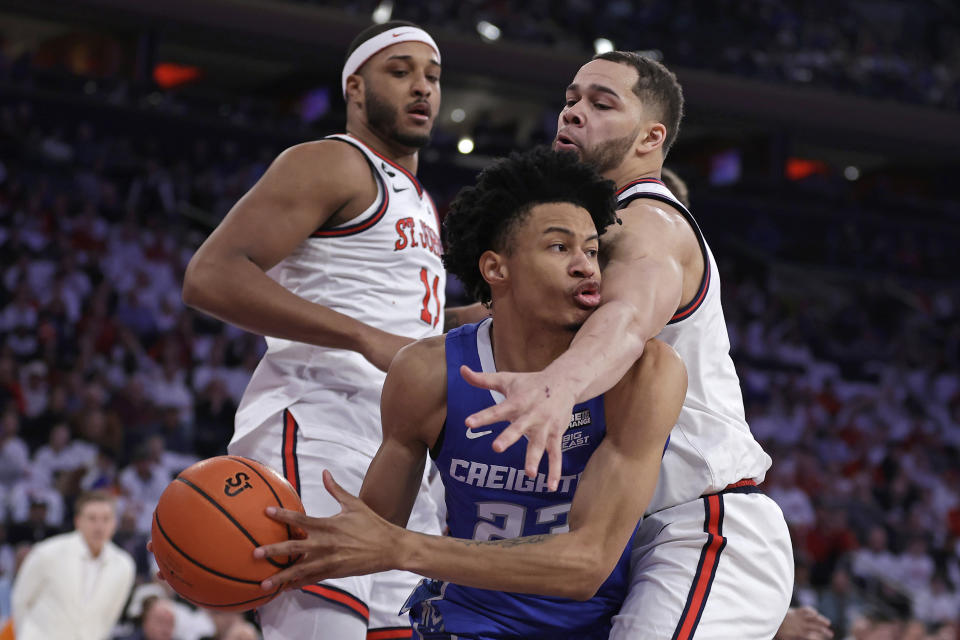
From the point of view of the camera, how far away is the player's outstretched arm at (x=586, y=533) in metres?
2.29

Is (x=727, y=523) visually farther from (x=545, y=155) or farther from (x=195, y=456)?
(x=195, y=456)

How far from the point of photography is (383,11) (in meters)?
16.2

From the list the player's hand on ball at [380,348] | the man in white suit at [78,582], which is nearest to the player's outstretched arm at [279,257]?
the player's hand on ball at [380,348]

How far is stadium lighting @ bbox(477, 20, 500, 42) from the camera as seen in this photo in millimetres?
16906

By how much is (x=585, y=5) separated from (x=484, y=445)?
16693 mm

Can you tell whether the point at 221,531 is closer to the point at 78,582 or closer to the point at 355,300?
the point at 355,300

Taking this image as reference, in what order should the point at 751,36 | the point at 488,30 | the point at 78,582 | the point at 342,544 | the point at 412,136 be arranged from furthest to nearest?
the point at 751,36
the point at 488,30
the point at 78,582
the point at 412,136
the point at 342,544

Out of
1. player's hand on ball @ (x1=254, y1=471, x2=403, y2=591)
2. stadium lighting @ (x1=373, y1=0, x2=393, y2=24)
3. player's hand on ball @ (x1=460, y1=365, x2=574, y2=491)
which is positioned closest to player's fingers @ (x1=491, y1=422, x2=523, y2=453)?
player's hand on ball @ (x1=460, y1=365, x2=574, y2=491)

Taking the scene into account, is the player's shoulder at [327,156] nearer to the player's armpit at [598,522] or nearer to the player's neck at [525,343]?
the player's neck at [525,343]

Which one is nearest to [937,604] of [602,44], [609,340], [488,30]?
[602,44]

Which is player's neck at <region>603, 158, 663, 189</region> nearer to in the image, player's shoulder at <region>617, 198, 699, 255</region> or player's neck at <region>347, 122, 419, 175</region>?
player's shoulder at <region>617, 198, 699, 255</region>

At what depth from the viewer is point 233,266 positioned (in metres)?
3.39

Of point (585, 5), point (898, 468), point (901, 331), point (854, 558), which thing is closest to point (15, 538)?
point (854, 558)

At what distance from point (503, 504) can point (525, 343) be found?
1.29 ft
